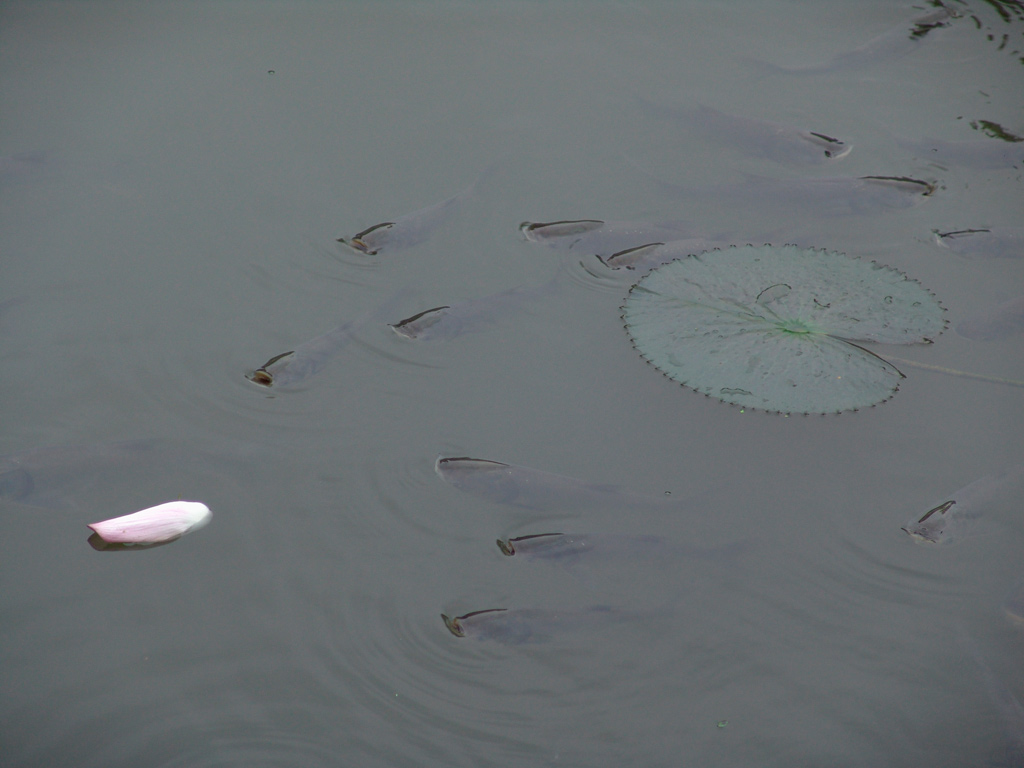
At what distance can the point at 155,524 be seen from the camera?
268 cm

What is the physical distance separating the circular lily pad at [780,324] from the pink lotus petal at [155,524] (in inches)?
71.5

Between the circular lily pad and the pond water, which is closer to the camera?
the pond water

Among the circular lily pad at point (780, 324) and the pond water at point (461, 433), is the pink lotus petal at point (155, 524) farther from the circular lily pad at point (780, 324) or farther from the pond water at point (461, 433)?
the circular lily pad at point (780, 324)

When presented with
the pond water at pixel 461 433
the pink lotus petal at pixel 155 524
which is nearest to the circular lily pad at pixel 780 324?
the pond water at pixel 461 433

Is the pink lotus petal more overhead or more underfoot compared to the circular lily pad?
more underfoot

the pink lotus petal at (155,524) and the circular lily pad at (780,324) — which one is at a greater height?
the circular lily pad at (780,324)

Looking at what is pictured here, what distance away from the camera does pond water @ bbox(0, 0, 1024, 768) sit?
2391 millimetres

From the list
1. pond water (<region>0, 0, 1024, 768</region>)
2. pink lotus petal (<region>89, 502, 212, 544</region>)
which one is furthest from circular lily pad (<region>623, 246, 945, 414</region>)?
pink lotus petal (<region>89, 502, 212, 544</region>)

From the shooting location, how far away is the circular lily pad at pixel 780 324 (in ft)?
9.56

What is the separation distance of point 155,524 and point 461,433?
1157 mm

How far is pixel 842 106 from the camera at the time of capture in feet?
15.8

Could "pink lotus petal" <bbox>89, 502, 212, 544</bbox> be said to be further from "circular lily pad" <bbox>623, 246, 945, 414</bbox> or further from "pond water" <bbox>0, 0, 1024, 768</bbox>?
"circular lily pad" <bbox>623, 246, 945, 414</bbox>

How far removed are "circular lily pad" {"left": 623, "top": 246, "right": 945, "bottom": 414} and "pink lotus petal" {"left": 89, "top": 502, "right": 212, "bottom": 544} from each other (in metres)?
1.81

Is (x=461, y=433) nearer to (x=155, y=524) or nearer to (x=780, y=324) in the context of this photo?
(x=155, y=524)
